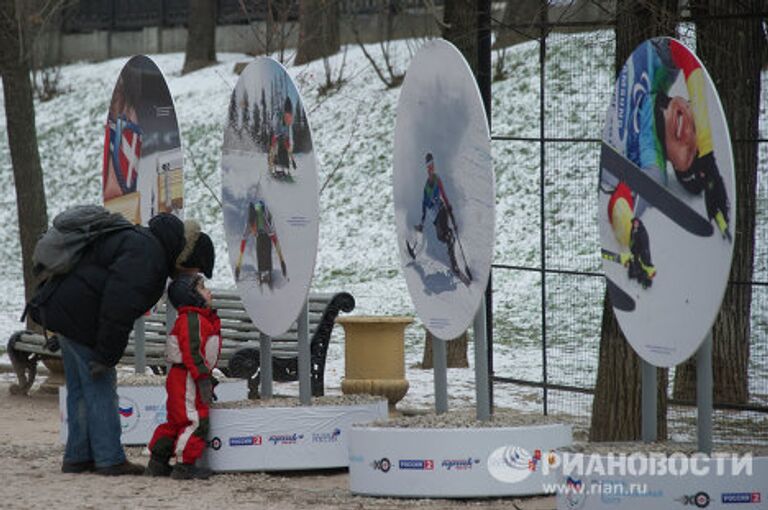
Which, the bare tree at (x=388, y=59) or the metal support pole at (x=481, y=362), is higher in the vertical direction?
the bare tree at (x=388, y=59)

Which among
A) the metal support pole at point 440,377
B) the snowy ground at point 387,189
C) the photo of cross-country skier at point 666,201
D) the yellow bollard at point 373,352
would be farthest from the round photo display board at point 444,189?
the yellow bollard at point 373,352

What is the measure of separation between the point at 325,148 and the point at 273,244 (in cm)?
1652

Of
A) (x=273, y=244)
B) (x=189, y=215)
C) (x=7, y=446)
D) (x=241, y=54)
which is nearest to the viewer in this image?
(x=273, y=244)

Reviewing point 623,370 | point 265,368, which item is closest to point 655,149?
point 623,370

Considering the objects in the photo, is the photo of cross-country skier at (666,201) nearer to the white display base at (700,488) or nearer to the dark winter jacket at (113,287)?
the white display base at (700,488)

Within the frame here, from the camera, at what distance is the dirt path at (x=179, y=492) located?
847cm

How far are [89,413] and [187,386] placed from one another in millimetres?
624

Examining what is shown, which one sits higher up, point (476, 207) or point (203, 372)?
point (476, 207)

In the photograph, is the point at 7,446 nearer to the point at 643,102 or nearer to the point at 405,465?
the point at 405,465

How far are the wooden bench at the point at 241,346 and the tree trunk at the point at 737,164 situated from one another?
287 cm

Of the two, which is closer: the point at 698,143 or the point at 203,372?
the point at 698,143

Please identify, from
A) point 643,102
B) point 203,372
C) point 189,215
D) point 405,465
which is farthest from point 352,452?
point 189,215

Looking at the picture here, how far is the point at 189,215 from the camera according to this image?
26.0 meters

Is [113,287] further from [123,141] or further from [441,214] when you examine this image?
[123,141]
